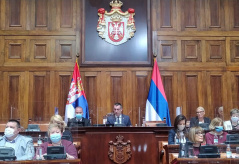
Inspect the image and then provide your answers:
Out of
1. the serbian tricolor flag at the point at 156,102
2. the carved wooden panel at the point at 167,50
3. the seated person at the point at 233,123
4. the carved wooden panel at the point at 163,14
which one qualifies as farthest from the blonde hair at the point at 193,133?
the carved wooden panel at the point at 163,14

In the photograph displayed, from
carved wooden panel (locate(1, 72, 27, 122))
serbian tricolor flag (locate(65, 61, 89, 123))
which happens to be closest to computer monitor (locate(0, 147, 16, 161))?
serbian tricolor flag (locate(65, 61, 89, 123))

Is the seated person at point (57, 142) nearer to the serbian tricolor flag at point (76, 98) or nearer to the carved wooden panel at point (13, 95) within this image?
the serbian tricolor flag at point (76, 98)

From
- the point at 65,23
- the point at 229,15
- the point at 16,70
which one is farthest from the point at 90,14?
the point at 229,15

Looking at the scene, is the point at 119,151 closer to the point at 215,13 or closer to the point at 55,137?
the point at 55,137

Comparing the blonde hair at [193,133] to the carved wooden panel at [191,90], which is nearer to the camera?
the blonde hair at [193,133]

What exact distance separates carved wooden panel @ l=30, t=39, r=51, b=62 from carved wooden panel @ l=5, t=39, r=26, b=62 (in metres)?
0.23

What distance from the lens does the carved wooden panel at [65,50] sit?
10.7 m

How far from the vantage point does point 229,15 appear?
1117cm

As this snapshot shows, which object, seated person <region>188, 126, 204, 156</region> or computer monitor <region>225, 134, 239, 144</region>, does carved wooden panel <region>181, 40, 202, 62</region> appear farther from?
seated person <region>188, 126, 204, 156</region>

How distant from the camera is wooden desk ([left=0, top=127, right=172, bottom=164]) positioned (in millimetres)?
7465

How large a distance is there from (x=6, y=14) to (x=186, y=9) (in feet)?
15.7

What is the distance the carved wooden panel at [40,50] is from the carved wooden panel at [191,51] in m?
3.55

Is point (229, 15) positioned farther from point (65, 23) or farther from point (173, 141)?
point (173, 141)

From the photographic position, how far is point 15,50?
10.8 meters
